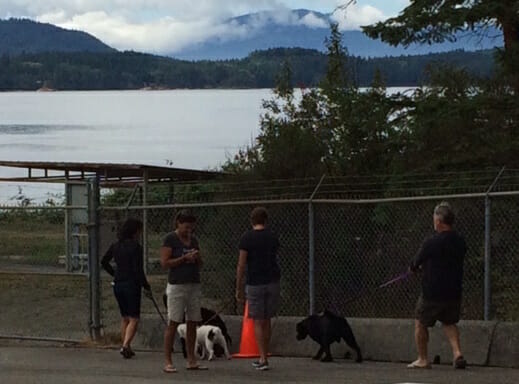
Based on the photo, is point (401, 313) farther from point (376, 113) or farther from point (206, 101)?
point (206, 101)

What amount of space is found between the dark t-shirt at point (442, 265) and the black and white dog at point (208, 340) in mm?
2506

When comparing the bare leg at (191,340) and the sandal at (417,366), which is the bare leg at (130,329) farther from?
the sandal at (417,366)

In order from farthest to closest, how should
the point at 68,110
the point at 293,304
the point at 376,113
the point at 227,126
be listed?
the point at 68,110
the point at 227,126
the point at 376,113
the point at 293,304

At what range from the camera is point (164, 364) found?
38.2 feet

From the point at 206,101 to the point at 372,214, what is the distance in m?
149

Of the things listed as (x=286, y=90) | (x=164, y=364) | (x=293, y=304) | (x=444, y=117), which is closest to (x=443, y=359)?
(x=164, y=364)

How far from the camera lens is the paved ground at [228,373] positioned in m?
10.3

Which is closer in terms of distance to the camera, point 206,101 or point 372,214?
point 372,214

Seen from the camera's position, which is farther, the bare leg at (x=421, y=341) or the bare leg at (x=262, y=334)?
the bare leg at (x=262, y=334)

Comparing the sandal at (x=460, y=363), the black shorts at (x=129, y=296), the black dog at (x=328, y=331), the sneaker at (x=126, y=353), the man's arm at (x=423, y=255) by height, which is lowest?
the sneaker at (x=126, y=353)

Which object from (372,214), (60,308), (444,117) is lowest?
(60,308)

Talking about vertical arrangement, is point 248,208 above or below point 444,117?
below

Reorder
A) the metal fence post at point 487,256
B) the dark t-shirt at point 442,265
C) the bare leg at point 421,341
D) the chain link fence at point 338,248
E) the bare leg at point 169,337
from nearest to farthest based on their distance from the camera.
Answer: the dark t-shirt at point 442,265
the bare leg at point 421,341
the bare leg at point 169,337
the metal fence post at point 487,256
the chain link fence at point 338,248

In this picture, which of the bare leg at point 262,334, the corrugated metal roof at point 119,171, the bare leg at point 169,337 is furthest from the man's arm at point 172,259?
the corrugated metal roof at point 119,171
